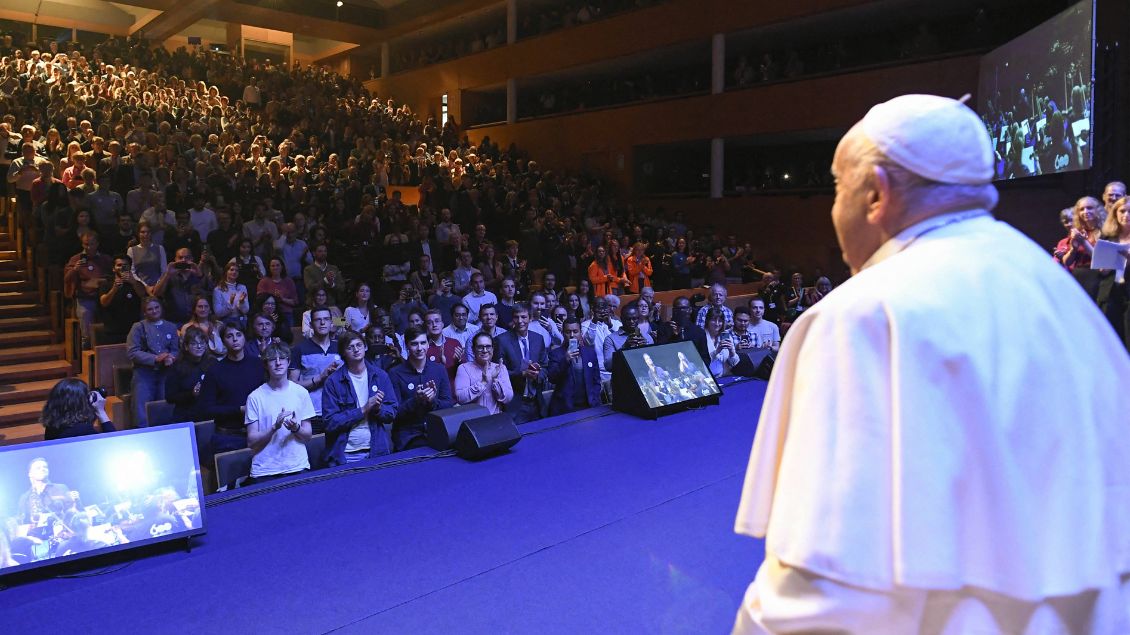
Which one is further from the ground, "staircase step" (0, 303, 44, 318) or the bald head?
the bald head

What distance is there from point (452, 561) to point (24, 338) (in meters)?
7.45

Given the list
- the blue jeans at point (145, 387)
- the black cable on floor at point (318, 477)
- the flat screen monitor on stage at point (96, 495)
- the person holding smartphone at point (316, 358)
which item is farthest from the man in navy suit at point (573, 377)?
the flat screen monitor on stage at point (96, 495)

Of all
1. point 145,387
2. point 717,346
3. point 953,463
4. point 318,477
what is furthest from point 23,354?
point 953,463

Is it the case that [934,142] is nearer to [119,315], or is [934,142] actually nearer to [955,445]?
[955,445]

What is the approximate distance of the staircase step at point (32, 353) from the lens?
7859 millimetres

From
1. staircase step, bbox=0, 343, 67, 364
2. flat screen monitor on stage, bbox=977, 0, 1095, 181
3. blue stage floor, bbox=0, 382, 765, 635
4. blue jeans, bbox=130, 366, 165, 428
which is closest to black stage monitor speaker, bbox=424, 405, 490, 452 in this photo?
blue stage floor, bbox=0, 382, 765, 635

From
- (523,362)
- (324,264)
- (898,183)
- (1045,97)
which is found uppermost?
(1045,97)

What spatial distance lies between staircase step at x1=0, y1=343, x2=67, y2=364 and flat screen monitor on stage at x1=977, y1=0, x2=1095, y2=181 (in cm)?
1099

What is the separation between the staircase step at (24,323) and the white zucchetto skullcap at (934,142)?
31.6ft

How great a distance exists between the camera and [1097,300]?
5.50 m

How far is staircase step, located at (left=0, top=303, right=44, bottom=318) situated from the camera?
869 cm

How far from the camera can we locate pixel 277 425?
4555 millimetres

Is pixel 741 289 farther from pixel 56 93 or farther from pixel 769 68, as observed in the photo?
pixel 56 93

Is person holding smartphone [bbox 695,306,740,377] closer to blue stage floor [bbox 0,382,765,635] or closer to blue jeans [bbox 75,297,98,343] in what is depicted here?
blue stage floor [bbox 0,382,765,635]
